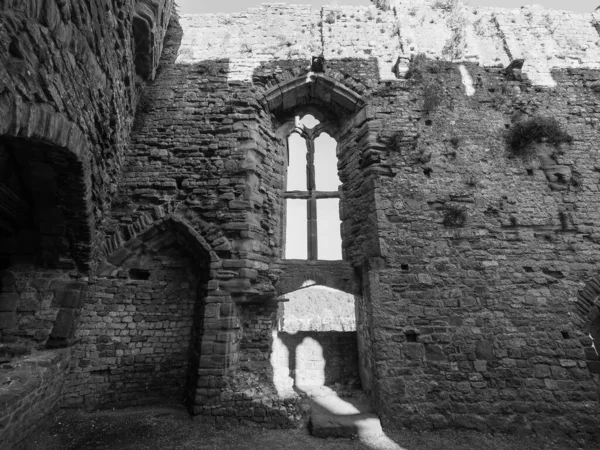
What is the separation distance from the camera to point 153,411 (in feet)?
14.3

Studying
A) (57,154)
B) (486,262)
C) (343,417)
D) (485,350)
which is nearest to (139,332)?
(57,154)

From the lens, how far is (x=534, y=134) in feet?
19.3

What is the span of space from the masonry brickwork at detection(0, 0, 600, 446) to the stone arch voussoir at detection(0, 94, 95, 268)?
0.04 m

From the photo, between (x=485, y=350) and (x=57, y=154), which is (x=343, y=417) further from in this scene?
(x=57, y=154)

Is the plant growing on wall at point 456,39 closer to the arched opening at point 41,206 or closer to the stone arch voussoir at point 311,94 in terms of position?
the stone arch voussoir at point 311,94

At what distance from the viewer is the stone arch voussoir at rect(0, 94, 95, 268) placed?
7.10ft

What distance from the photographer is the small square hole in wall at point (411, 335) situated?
471cm

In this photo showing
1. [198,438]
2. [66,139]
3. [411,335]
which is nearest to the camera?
[66,139]

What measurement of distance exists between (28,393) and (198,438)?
2026 millimetres

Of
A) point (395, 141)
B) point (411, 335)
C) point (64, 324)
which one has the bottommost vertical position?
point (411, 335)

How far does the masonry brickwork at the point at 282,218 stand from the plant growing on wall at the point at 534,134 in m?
0.17

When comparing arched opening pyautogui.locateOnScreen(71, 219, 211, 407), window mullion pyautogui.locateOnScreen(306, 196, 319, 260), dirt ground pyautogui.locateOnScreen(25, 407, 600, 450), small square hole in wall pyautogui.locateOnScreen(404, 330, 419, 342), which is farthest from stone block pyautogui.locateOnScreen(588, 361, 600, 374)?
arched opening pyautogui.locateOnScreen(71, 219, 211, 407)

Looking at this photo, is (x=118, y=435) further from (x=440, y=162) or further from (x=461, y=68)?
(x=461, y=68)

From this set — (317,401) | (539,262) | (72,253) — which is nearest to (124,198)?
(72,253)
